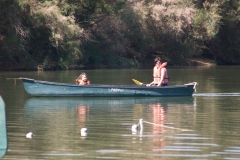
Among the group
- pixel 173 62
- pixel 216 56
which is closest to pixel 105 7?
pixel 173 62

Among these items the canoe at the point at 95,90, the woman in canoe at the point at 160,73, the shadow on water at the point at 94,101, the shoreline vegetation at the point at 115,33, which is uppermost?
the shoreline vegetation at the point at 115,33

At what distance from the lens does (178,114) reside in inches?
773

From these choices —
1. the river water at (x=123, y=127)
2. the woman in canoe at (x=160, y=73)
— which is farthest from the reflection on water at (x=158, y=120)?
the woman in canoe at (x=160, y=73)

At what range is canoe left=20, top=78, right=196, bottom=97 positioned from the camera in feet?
81.3

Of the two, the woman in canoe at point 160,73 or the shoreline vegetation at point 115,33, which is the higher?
the shoreline vegetation at point 115,33

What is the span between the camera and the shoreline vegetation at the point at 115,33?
47125 millimetres

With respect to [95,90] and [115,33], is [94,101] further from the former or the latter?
[115,33]

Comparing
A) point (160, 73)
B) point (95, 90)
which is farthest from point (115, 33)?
point (95, 90)

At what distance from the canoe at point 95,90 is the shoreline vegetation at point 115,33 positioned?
2094 cm

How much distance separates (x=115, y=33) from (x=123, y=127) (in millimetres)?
40188

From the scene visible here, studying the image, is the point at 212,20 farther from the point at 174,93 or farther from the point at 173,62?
the point at 174,93

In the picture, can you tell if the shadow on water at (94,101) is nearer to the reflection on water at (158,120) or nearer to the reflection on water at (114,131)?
the reflection on water at (114,131)

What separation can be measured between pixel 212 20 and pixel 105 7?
15.0 metres

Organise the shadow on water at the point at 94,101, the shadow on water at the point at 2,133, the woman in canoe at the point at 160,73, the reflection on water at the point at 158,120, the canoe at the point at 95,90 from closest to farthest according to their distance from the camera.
A: the shadow on water at the point at 2,133
the reflection on water at the point at 158,120
the shadow on water at the point at 94,101
the canoe at the point at 95,90
the woman in canoe at the point at 160,73
